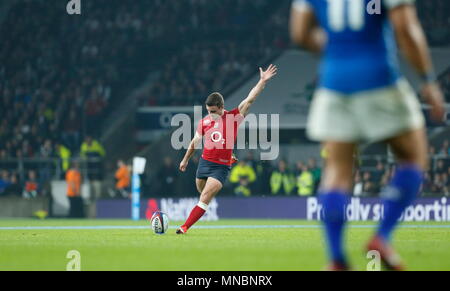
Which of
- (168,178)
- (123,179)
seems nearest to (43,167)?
(123,179)

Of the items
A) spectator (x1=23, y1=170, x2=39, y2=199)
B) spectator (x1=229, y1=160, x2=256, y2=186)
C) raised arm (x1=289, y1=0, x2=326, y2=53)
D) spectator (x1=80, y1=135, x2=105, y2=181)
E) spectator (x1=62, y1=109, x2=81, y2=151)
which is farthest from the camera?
spectator (x1=62, y1=109, x2=81, y2=151)

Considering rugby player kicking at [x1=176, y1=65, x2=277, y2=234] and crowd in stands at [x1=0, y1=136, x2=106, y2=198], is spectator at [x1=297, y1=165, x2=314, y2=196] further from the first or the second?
rugby player kicking at [x1=176, y1=65, x2=277, y2=234]

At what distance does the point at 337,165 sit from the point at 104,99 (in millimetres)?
29279

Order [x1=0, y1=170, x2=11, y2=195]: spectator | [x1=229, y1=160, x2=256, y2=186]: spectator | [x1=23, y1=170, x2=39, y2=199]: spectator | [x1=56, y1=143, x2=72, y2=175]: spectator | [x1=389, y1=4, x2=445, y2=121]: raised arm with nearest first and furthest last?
[x1=389, y1=4, x2=445, y2=121]: raised arm → [x1=229, y1=160, x2=256, y2=186]: spectator → [x1=23, y1=170, x2=39, y2=199]: spectator → [x1=0, y1=170, x2=11, y2=195]: spectator → [x1=56, y1=143, x2=72, y2=175]: spectator

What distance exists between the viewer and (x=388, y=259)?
7141mm

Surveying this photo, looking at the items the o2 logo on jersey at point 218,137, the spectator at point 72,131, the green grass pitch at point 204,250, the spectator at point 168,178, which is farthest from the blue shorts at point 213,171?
the spectator at point 72,131

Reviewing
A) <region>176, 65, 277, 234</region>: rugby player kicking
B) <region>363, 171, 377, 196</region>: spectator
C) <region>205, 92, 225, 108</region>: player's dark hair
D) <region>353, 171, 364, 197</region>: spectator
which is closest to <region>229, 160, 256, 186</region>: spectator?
<region>353, 171, 364, 197</region>: spectator

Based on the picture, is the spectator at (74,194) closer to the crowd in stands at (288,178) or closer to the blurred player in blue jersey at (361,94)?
the crowd in stands at (288,178)

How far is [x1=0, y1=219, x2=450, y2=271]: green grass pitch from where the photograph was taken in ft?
30.1

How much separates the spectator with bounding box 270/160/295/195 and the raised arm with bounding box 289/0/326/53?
66.2 feet

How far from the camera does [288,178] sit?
90.1 ft

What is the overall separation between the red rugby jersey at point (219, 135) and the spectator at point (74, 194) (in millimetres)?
14175
